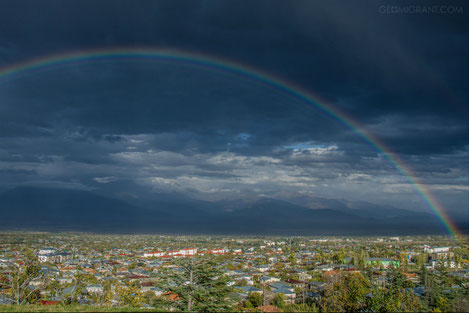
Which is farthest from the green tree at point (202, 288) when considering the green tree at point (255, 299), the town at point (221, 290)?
the green tree at point (255, 299)

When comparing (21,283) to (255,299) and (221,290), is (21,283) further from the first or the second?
(221,290)

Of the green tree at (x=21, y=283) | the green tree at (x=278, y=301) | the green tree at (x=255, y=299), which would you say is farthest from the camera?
the green tree at (x=255, y=299)

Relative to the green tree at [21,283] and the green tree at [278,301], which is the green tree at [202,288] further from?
the green tree at [278,301]

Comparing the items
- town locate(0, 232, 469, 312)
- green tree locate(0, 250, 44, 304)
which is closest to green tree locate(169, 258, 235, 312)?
town locate(0, 232, 469, 312)

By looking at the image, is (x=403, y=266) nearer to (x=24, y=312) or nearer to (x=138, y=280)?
(x=138, y=280)

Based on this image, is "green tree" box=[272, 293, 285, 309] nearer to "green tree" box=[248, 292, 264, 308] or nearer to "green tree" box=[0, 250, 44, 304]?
"green tree" box=[248, 292, 264, 308]

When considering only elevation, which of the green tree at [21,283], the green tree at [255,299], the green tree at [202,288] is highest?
the green tree at [202,288]

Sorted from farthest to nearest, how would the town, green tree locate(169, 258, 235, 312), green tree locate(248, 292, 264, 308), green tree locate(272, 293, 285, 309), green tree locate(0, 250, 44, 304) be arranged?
green tree locate(248, 292, 264, 308) < green tree locate(272, 293, 285, 309) < green tree locate(0, 250, 44, 304) < the town < green tree locate(169, 258, 235, 312)

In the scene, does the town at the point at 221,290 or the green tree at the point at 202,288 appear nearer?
the green tree at the point at 202,288

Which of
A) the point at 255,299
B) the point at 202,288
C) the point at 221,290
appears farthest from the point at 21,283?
the point at 221,290

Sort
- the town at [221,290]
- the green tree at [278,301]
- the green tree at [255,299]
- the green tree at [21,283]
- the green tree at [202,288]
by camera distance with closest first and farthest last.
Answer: the green tree at [202,288] → the town at [221,290] → the green tree at [21,283] → the green tree at [278,301] → the green tree at [255,299]

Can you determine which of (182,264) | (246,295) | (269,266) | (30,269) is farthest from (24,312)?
(269,266)
